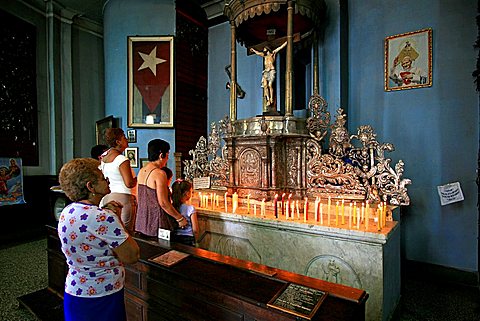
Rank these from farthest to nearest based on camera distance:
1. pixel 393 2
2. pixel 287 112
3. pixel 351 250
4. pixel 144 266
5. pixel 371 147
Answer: pixel 393 2
pixel 287 112
pixel 371 147
pixel 351 250
pixel 144 266

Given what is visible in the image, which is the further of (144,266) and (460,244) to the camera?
(460,244)

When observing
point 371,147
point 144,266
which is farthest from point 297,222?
point 144,266

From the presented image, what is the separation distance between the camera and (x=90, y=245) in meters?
1.35

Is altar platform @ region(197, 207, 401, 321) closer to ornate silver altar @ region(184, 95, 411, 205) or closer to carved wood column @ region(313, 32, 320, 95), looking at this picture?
ornate silver altar @ region(184, 95, 411, 205)

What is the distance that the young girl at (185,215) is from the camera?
2738 millimetres

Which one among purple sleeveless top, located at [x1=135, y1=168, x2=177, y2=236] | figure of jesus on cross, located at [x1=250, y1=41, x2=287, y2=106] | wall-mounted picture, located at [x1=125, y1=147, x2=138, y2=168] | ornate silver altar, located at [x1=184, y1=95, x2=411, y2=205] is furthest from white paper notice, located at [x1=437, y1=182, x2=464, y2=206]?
wall-mounted picture, located at [x1=125, y1=147, x2=138, y2=168]

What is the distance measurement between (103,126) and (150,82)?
5.56 feet

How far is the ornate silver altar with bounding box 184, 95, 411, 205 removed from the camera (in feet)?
10.3

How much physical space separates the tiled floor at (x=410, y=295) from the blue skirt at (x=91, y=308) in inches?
72.9

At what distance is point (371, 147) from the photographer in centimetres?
317

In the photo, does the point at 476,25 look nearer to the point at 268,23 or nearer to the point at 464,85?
the point at 464,85

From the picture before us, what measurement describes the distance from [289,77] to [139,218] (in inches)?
95.6

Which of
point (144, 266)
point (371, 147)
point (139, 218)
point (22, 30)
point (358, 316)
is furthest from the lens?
point (22, 30)

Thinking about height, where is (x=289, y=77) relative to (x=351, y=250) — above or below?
above
